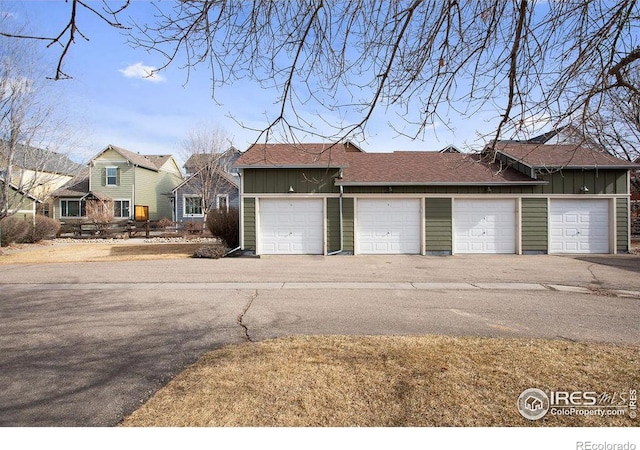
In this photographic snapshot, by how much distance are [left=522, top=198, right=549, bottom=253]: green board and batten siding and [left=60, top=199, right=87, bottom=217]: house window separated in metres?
31.0

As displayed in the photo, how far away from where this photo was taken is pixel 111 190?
30.8 metres

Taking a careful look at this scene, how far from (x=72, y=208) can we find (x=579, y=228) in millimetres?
33905

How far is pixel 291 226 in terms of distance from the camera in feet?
48.2

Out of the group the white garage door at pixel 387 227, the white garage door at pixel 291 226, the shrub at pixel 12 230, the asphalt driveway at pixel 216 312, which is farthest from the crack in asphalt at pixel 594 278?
the shrub at pixel 12 230

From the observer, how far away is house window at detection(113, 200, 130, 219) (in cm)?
3092

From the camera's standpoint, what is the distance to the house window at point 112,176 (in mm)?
30891

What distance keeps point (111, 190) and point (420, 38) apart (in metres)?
32.4

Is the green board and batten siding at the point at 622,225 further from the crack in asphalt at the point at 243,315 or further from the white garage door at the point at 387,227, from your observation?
the crack in asphalt at the point at 243,315

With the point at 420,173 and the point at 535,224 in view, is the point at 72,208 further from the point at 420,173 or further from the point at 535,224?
the point at 535,224

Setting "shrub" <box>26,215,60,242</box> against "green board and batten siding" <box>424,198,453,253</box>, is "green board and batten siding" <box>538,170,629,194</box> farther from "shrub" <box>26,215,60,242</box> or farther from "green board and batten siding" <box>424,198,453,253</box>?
"shrub" <box>26,215,60,242</box>

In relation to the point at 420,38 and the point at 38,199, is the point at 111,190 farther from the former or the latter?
the point at 420,38

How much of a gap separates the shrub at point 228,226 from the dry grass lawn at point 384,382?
1177cm

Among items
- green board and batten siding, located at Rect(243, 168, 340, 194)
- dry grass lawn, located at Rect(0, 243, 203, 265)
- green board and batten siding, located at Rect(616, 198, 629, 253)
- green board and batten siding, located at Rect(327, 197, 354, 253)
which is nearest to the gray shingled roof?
green board and batten siding, located at Rect(327, 197, 354, 253)

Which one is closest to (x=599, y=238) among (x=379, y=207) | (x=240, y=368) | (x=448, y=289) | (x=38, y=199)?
(x=379, y=207)
